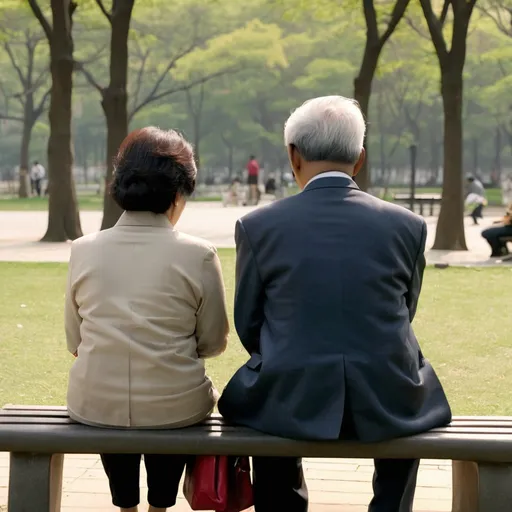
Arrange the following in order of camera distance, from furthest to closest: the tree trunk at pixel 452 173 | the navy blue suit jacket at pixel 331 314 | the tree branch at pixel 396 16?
the tree branch at pixel 396 16 → the tree trunk at pixel 452 173 → the navy blue suit jacket at pixel 331 314


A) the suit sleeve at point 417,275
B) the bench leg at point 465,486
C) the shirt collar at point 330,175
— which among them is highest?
the shirt collar at point 330,175

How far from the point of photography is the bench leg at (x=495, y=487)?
3.32 meters

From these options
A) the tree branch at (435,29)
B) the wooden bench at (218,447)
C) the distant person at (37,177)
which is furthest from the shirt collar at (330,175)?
the distant person at (37,177)

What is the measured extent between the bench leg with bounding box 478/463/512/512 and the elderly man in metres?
0.20

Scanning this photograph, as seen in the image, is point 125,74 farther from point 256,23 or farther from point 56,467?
point 256,23

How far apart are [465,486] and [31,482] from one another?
1428 mm

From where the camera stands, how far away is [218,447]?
3.29 metres

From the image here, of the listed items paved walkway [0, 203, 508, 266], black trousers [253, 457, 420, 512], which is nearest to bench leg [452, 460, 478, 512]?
black trousers [253, 457, 420, 512]

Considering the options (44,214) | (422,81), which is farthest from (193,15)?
(44,214)

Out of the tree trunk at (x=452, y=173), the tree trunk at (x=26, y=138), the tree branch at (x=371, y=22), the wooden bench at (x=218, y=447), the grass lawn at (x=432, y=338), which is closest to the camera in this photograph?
the wooden bench at (x=218, y=447)

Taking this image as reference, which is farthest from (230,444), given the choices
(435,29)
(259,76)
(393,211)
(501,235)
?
(259,76)

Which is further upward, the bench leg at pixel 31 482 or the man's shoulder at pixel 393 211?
the man's shoulder at pixel 393 211

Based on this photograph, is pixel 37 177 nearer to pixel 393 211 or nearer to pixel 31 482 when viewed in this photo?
pixel 31 482

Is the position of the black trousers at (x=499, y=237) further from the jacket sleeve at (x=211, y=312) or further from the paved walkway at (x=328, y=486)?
the jacket sleeve at (x=211, y=312)
